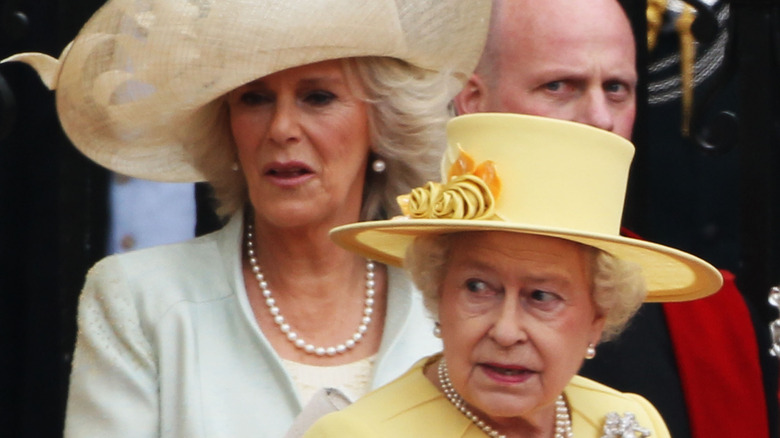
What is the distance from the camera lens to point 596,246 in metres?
2.46

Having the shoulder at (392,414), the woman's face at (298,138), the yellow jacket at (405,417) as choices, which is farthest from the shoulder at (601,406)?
the woman's face at (298,138)

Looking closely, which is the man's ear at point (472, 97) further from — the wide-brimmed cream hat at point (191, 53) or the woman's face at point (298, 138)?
the woman's face at point (298, 138)

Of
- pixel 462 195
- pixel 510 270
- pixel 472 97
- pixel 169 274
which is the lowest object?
pixel 169 274

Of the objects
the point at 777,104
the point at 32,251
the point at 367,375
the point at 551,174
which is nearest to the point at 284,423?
the point at 367,375

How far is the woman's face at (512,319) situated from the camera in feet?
7.77

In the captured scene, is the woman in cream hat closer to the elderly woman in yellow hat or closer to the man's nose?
the man's nose

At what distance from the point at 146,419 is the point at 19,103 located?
119 centimetres

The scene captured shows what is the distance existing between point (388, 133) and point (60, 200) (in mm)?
1032

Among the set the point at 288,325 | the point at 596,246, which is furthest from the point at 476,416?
the point at 288,325

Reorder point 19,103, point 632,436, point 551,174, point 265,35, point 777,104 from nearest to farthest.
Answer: point 551,174, point 632,436, point 265,35, point 19,103, point 777,104

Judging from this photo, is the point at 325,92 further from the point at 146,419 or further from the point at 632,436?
the point at 632,436

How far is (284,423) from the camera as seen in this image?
296cm

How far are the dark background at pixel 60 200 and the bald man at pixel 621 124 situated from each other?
34 cm

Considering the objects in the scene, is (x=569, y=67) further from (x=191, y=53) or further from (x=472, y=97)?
(x=191, y=53)
